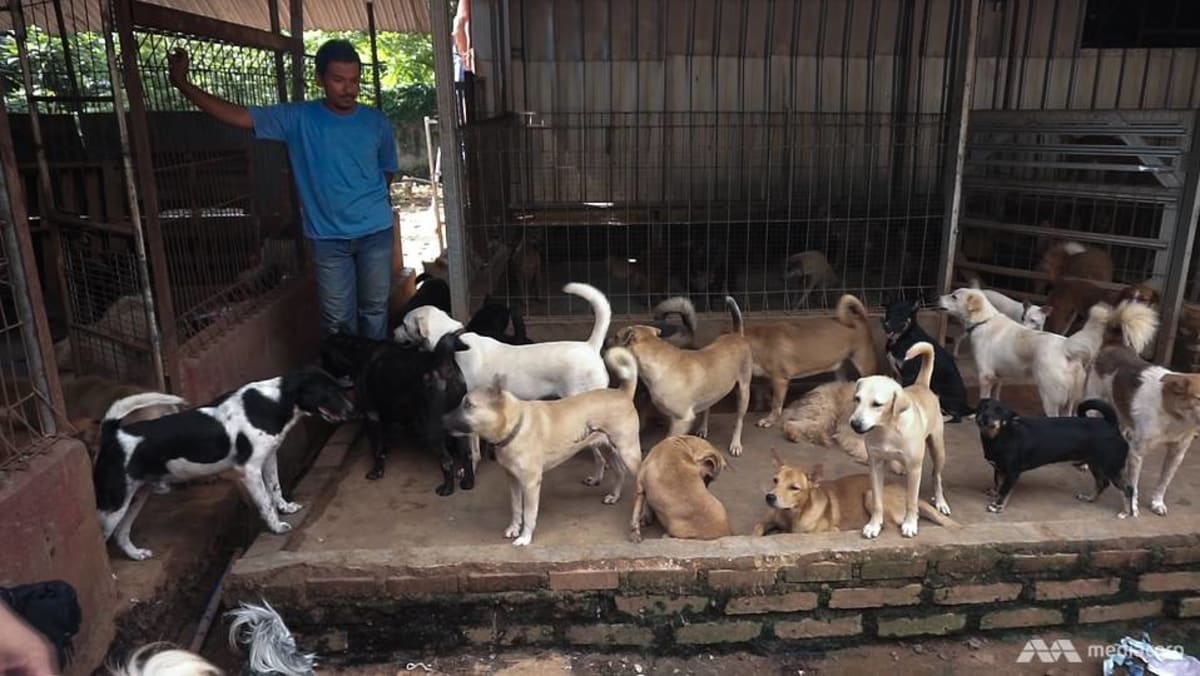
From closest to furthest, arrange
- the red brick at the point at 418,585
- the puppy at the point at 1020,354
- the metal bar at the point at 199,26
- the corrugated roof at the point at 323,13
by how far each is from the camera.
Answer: the red brick at the point at 418,585 < the metal bar at the point at 199,26 < the puppy at the point at 1020,354 < the corrugated roof at the point at 323,13

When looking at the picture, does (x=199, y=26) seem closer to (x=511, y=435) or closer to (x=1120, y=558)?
(x=511, y=435)

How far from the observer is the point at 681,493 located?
3.81 metres

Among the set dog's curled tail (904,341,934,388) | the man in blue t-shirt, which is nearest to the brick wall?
dog's curled tail (904,341,934,388)

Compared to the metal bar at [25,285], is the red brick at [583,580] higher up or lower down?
lower down

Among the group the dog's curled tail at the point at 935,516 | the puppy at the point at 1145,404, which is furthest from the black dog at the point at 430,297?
the puppy at the point at 1145,404

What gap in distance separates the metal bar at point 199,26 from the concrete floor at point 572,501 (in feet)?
8.79

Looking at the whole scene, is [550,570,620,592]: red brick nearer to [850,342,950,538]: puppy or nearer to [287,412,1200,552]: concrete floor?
[287,412,1200,552]: concrete floor

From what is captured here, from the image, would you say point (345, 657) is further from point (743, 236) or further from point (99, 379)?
point (743, 236)

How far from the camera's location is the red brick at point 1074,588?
3.91 meters

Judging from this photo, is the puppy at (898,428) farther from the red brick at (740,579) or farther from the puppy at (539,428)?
the puppy at (539,428)

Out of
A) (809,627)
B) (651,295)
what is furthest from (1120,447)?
(651,295)

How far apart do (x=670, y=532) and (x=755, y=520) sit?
594mm

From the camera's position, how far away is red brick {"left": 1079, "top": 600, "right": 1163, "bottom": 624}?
4.00 metres

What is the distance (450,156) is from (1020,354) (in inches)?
150
